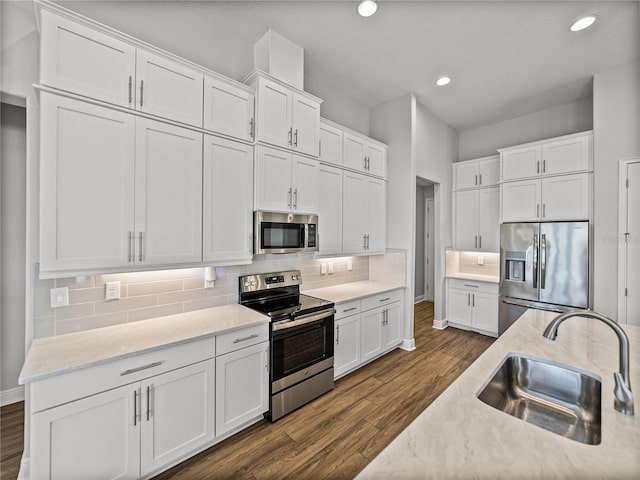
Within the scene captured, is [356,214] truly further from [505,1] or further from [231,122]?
[505,1]

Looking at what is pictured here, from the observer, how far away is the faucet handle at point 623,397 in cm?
98

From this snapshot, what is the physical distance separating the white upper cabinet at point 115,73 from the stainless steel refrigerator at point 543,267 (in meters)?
4.20

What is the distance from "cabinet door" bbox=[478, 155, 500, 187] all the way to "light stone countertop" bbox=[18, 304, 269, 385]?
13.8ft

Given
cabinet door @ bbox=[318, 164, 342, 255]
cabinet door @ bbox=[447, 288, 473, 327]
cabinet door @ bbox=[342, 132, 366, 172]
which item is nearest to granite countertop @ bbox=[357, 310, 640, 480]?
cabinet door @ bbox=[318, 164, 342, 255]

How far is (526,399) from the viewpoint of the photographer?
1374 millimetres

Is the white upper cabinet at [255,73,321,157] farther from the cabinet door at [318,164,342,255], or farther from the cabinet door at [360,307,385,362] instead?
the cabinet door at [360,307,385,362]

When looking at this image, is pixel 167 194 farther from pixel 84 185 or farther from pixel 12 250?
pixel 12 250

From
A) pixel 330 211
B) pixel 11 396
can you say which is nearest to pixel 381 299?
pixel 330 211

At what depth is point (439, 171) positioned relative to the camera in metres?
4.64

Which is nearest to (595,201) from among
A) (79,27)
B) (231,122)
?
(231,122)

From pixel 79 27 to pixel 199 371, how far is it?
2.27m

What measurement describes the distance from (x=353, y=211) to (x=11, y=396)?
3.62 m

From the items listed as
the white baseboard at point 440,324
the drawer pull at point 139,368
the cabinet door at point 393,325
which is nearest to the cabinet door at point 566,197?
the white baseboard at point 440,324

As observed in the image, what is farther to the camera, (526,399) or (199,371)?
(199,371)
